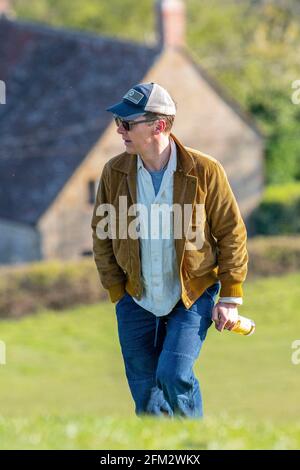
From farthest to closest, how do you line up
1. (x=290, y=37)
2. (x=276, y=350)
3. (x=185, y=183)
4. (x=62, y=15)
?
(x=62, y=15) → (x=290, y=37) → (x=276, y=350) → (x=185, y=183)

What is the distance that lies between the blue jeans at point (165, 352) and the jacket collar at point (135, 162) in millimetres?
748

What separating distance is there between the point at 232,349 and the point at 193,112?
1294 cm

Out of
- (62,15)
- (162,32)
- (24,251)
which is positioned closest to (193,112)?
(162,32)

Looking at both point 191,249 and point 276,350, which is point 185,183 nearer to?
point 191,249

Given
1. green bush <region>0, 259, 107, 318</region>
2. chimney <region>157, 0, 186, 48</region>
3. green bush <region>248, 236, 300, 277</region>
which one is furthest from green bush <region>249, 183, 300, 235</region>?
green bush <region>0, 259, 107, 318</region>

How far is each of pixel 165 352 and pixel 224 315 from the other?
40 cm

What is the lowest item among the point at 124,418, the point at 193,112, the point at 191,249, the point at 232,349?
the point at 232,349

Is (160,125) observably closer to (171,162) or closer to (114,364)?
(171,162)

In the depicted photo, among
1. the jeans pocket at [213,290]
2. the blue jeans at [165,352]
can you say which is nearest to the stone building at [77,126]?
the blue jeans at [165,352]

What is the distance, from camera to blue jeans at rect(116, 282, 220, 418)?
7826 millimetres

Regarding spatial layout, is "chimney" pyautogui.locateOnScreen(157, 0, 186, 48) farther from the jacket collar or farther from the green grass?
the jacket collar
